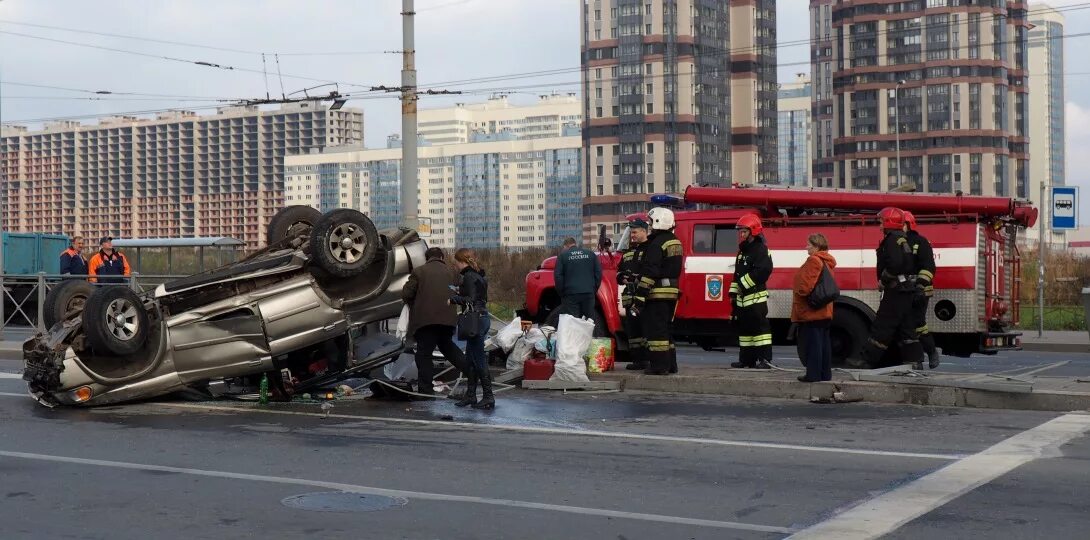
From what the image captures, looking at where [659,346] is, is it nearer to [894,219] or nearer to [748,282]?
[748,282]

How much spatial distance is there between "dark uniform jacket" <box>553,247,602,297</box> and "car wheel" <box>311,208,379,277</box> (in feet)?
8.69

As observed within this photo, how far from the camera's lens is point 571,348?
13.9 m

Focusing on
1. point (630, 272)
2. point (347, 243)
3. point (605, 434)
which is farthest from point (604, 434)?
point (630, 272)

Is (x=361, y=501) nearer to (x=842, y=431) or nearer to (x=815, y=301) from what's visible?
(x=842, y=431)

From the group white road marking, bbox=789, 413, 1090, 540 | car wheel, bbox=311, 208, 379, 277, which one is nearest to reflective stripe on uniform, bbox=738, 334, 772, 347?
white road marking, bbox=789, 413, 1090, 540

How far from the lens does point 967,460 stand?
8859 mm

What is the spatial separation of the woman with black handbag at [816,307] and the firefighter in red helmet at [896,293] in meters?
0.81

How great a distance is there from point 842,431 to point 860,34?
450ft

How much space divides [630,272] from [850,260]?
10.1 ft

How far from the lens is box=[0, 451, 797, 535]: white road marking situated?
22.6 feet

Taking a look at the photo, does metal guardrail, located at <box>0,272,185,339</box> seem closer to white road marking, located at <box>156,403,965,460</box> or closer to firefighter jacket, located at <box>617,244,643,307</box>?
firefighter jacket, located at <box>617,244,643,307</box>

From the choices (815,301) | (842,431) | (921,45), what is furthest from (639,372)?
(921,45)

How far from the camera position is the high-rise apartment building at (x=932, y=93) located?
13825 cm

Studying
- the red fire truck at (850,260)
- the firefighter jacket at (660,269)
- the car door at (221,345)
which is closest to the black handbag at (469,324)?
the car door at (221,345)
